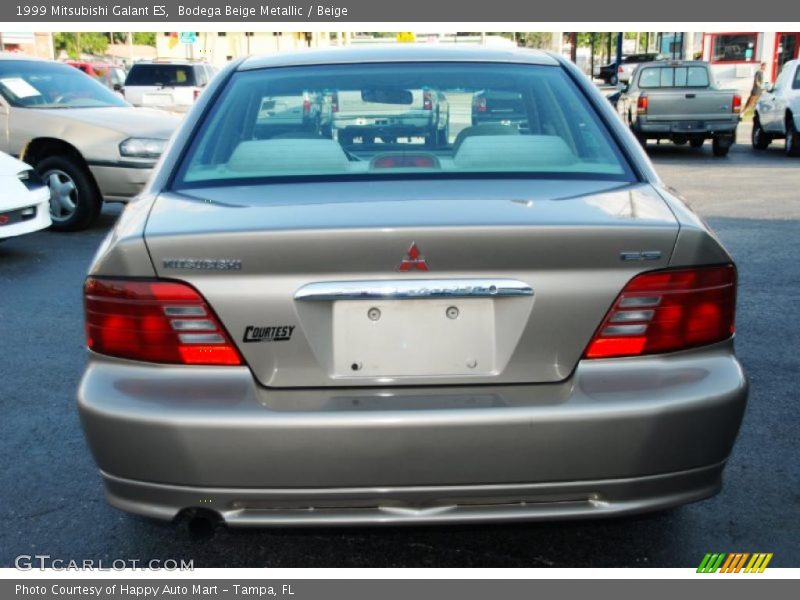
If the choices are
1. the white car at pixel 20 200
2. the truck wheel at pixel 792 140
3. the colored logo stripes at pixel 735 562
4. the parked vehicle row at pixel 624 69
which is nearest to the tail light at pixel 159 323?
the colored logo stripes at pixel 735 562

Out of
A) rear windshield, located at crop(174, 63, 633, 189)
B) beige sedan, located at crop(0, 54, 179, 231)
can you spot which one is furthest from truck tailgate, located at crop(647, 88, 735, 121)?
rear windshield, located at crop(174, 63, 633, 189)

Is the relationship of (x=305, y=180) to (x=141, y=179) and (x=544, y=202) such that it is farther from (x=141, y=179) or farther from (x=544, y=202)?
(x=141, y=179)

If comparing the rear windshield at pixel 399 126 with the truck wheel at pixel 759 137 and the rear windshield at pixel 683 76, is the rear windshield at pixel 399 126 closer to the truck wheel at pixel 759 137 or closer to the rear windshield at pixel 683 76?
the rear windshield at pixel 683 76

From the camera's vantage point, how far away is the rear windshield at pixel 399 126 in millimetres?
3029

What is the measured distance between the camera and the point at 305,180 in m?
2.91

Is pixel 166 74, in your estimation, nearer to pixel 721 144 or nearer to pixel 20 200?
pixel 721 144

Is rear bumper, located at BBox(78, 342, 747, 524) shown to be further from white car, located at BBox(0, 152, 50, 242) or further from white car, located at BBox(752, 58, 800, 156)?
white car, located at BBox(752, 58, 800, 156)

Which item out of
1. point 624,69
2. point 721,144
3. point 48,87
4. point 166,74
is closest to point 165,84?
point 166,74

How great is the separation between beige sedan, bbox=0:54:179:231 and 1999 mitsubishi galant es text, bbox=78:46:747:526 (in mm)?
6827

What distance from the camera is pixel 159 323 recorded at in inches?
97.7

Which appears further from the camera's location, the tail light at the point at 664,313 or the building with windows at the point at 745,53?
the building with windows at the point at 745,53

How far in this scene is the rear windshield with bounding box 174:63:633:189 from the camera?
303cm

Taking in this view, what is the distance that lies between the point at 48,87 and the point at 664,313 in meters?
9.17

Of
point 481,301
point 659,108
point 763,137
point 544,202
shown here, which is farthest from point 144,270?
point 763,137
